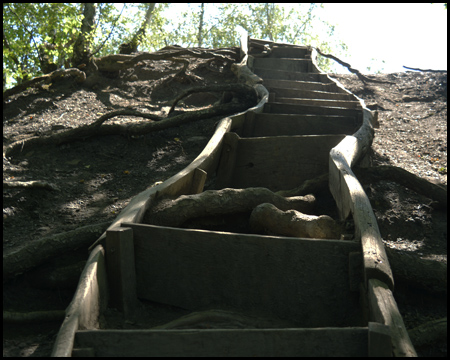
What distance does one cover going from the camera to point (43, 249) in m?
3.78

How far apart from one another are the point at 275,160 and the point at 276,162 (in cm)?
2

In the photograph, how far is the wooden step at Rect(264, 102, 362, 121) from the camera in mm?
7066

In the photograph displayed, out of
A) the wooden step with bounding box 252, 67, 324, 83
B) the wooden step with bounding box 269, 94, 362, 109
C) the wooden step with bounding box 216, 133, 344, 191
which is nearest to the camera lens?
the wooden step with bounding box 216, 133, 344, 191

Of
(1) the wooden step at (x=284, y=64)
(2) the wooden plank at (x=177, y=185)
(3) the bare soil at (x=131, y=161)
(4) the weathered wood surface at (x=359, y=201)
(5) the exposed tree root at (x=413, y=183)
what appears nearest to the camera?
(4) the weathered wood surface at (x=359, y=201)

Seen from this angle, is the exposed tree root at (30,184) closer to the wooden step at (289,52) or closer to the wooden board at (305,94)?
the wooden board at (305,94)

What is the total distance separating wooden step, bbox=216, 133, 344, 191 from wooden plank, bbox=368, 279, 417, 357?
9.60ft

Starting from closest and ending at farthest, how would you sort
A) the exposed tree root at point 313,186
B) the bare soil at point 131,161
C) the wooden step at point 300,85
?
the bare soil at point 131,161
the exposed tree root at point 313,186
the wooden step at point 300,85

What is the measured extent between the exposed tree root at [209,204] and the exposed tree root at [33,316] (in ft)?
2.96

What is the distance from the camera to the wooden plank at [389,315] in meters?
2.23

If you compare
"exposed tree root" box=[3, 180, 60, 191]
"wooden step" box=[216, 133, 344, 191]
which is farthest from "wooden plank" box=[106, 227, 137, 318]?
"wooden step" box=[216, 133, 344, 191]

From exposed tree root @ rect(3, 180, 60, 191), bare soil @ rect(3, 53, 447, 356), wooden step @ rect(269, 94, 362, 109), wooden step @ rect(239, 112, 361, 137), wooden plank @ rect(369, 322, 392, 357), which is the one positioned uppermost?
wooden plank @ rect(369, 322, 392, 357)

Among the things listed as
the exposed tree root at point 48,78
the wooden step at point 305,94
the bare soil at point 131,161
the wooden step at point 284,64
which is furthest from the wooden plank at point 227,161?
the wooden step at point 284,64

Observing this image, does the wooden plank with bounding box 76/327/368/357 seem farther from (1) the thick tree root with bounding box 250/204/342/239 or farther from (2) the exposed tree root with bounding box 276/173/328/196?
(2) the exposed tree root with bounding box 276/173/328/196

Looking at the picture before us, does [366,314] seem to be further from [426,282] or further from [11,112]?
[11,112]
